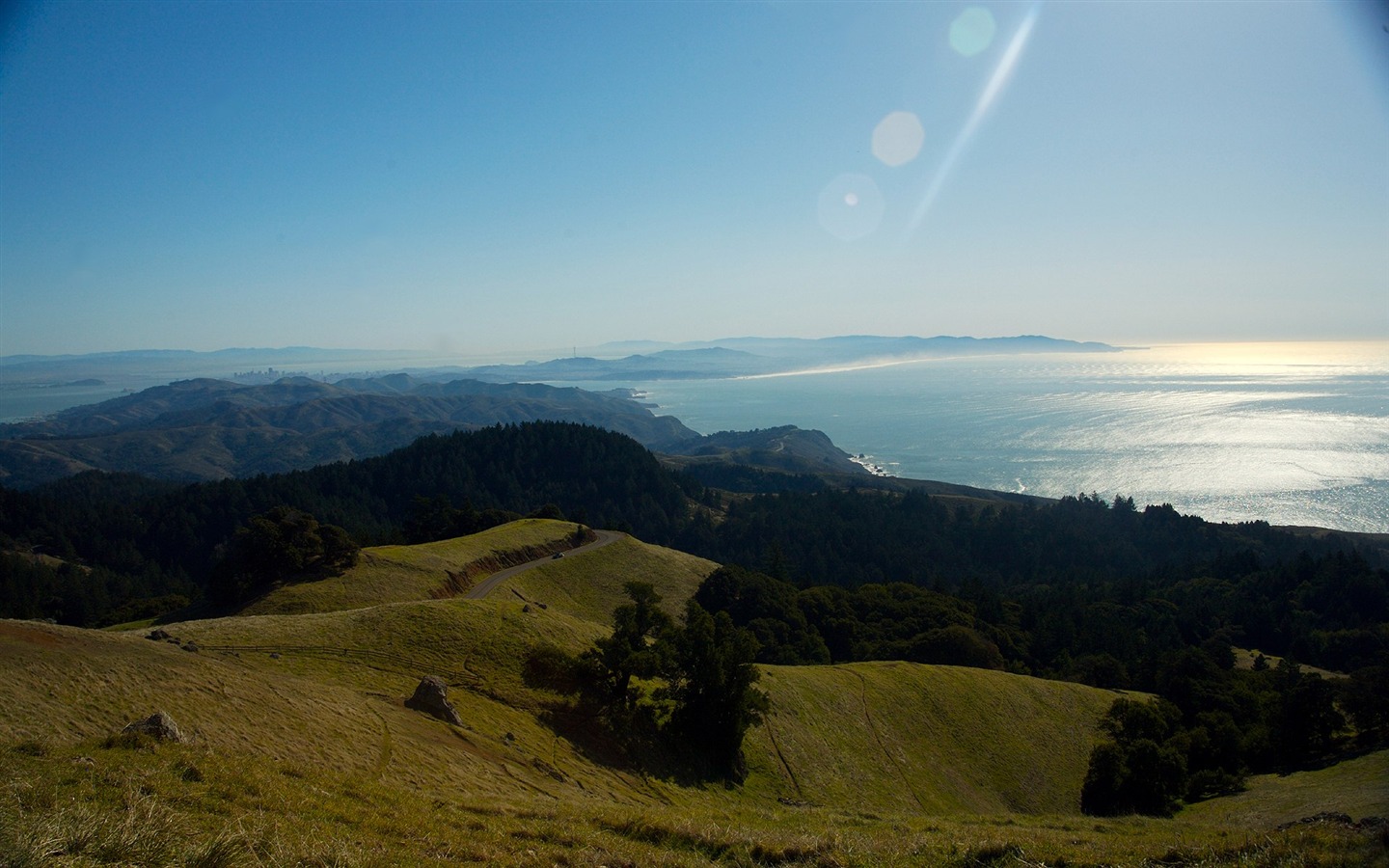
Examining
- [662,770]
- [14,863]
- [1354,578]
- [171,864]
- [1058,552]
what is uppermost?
[14,863]

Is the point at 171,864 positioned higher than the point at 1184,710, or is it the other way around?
the point at 171,864

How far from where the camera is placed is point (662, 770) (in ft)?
91.1

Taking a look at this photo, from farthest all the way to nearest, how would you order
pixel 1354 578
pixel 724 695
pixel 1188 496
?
1. pixel 1188 496
2. pixel 1354 578
3. pixel 724 695

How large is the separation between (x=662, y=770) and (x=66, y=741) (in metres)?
20.8

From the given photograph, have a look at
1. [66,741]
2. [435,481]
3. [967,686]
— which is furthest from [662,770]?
[435,481]

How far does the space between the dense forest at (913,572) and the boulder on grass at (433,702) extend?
80.3 feet

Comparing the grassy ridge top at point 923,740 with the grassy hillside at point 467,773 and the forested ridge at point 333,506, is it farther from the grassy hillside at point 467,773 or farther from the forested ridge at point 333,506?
the forested ridge at point 333,506

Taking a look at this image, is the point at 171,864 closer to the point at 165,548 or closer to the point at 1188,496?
the point at 165,548

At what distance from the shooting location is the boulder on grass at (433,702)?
75.8 feet

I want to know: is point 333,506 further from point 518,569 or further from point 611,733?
point 611,733

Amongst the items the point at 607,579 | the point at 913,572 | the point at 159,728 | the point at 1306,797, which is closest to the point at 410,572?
the point at 607,579

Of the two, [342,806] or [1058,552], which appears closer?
[342,806]

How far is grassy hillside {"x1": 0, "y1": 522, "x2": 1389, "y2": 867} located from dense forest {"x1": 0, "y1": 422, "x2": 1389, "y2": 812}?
582 cm

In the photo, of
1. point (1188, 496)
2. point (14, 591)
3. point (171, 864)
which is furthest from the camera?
point (1188, 496)
